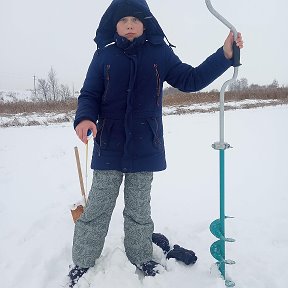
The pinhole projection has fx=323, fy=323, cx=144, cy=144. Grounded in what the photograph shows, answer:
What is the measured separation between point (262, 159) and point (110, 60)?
3.89 meters

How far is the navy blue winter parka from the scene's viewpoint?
6.00 ft

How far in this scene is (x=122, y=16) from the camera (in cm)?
185

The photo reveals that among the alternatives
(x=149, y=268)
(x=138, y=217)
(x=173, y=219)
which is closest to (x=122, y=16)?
(x=138, y=217)

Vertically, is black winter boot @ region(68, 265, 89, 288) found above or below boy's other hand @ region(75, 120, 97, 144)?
below

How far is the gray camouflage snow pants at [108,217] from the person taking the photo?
1.98m

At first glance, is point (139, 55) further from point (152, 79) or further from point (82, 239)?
point (82, 239)

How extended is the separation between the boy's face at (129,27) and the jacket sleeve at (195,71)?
0.22 m

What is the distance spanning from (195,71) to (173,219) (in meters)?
1.49

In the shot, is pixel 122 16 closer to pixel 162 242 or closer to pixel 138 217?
pixel 138 217

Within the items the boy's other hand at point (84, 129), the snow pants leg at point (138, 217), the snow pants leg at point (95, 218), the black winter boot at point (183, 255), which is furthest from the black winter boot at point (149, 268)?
the boy's other hand at point (84, 129)

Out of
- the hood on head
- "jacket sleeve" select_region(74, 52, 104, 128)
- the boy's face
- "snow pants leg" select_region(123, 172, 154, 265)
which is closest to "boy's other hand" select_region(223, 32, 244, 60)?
the hood on head

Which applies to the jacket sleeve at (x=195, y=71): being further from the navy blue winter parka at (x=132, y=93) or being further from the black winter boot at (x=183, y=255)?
the black winter boot at (x=183, y=255)

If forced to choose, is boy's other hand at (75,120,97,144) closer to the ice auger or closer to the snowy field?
the ice auger

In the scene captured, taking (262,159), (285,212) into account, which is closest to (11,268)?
(285,212)
